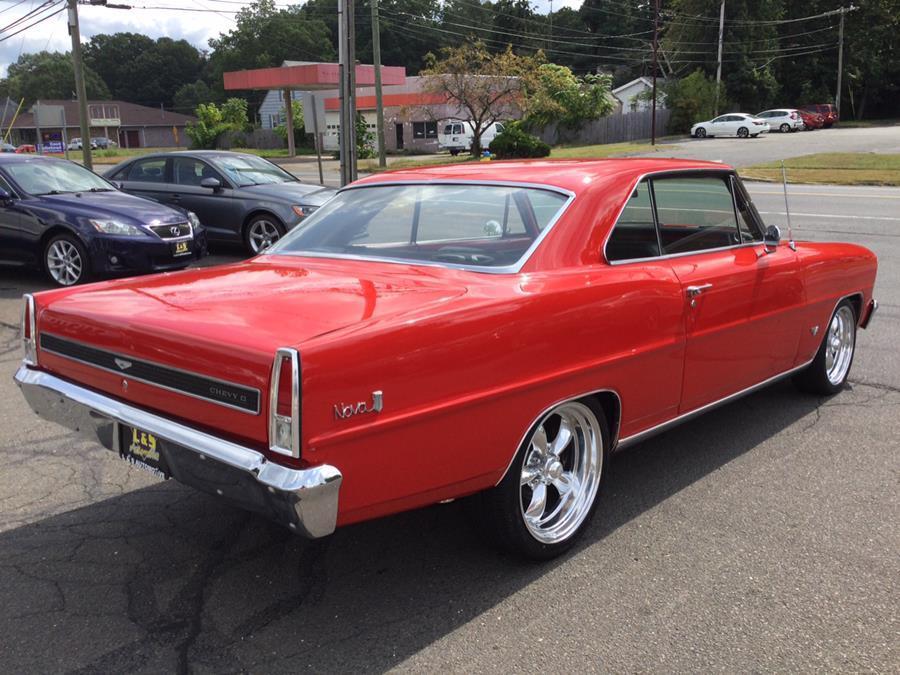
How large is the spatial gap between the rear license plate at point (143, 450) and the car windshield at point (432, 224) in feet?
4.37

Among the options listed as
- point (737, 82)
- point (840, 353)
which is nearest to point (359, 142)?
point (737, 82)

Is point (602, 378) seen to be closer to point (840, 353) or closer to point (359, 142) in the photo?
point (840, 353)

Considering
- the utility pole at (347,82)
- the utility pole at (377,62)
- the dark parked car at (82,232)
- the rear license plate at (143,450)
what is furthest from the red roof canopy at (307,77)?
the rear license plate at (143,450)

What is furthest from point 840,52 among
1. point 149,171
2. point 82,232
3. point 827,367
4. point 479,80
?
point 827,367

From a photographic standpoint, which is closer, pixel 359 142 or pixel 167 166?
pixel 167 166

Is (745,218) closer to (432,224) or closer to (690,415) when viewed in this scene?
(690,415)

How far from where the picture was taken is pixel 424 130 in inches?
2072

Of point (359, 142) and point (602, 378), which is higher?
point (359, 142)

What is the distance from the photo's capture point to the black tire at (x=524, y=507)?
3074 millimetres

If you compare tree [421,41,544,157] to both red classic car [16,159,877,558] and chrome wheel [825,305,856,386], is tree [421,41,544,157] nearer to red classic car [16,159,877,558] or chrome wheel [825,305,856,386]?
Result: chrome wheel [825,305,856,386]

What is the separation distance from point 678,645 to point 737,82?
64451mm

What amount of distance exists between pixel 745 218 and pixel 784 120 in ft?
166

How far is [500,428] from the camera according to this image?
2.90m

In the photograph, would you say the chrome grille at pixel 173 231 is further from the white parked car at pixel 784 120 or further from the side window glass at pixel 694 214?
the white parked car at pixel 784 120
